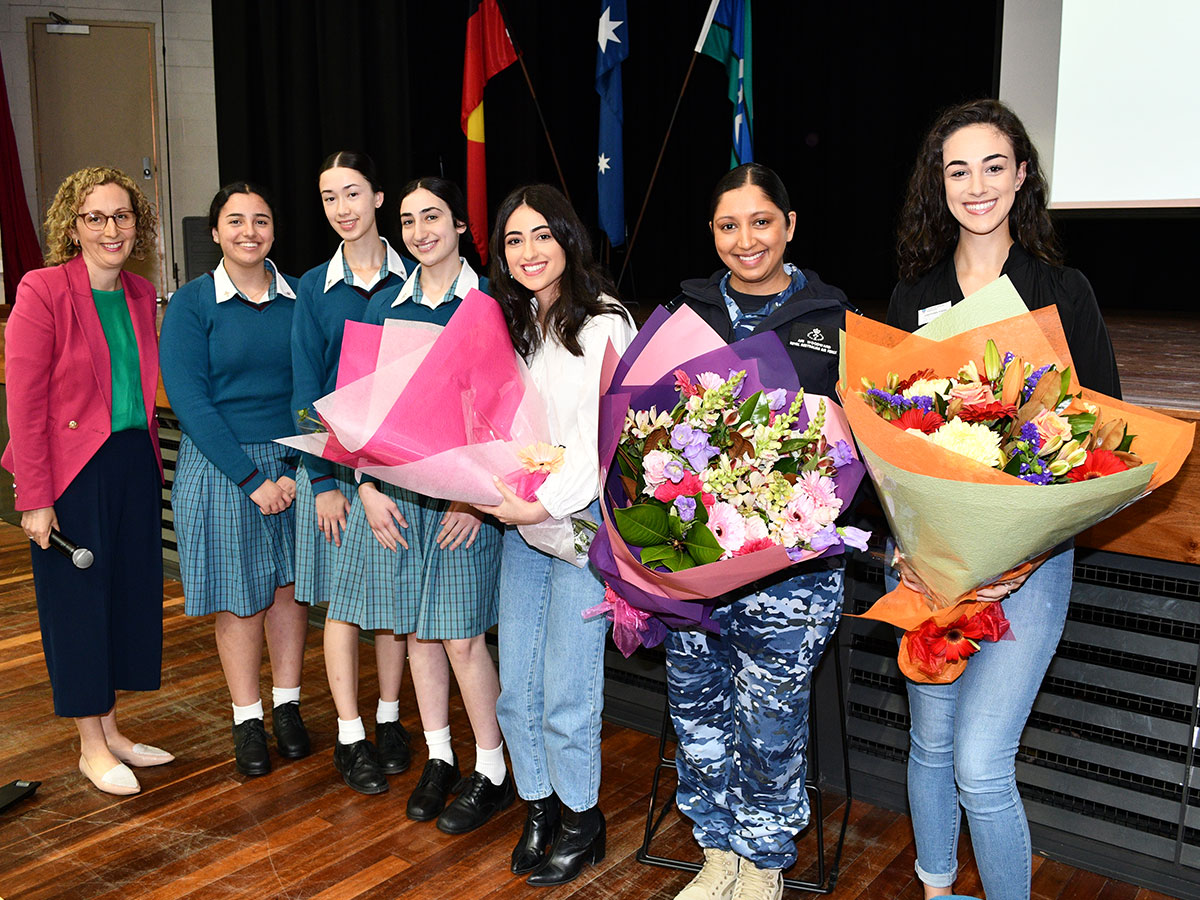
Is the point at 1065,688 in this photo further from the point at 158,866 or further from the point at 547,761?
the point at 158,866

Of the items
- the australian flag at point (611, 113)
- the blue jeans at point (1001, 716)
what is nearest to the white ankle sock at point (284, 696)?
the blue jeans at point (1001, 716)

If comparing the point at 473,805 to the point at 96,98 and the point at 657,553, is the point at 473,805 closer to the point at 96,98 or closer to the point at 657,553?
the point at 657,553

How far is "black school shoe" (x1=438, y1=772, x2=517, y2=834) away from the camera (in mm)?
2383

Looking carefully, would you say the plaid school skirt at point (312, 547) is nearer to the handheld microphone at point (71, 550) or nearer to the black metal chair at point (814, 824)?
the handheld microphone at point (71, 550)

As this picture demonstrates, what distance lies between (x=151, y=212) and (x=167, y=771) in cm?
149

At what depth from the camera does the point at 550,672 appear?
209cm

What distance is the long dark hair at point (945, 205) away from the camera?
5.82 ft

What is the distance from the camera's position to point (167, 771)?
2717mm

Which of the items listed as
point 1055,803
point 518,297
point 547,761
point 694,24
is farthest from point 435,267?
point 694,24

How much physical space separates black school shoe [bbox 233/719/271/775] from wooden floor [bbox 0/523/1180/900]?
1.3 inches

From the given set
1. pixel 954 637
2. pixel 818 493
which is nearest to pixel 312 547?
pixel 818 493

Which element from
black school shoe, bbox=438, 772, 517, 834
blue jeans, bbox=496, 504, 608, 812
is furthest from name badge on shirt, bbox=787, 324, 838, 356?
black school shoe, bbox=438, 772, 517, 834

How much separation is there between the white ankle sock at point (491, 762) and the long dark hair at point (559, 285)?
101 cm

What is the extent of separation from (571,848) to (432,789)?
44 cm
